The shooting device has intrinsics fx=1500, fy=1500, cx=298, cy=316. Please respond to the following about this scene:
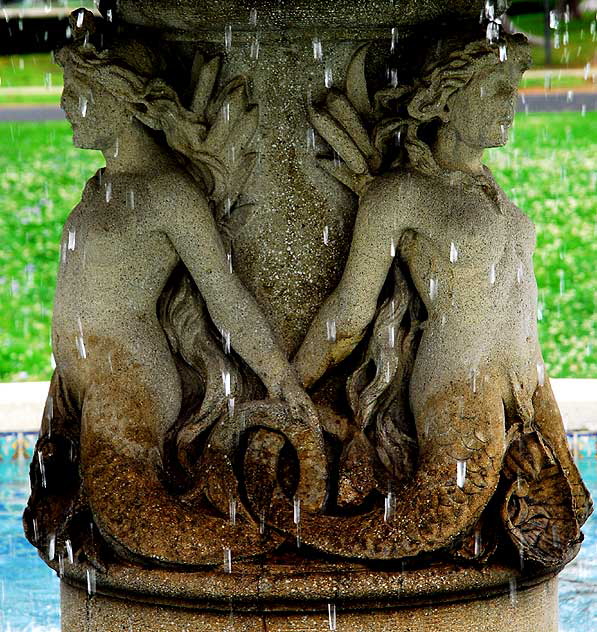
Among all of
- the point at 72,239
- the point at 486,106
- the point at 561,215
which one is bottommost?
the point at 561,215

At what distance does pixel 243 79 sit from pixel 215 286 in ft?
1.79

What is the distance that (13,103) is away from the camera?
22109 mm

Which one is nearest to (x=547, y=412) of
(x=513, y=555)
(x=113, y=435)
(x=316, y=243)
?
(x=513, y=555)

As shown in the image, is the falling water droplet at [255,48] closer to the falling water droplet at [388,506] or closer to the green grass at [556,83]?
the falling water droplet at [388,506]

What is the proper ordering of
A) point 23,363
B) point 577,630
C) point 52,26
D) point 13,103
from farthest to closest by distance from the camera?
point 52,26, point 13,103, point 23,363, point 577,630

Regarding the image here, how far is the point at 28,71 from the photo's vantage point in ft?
87.2

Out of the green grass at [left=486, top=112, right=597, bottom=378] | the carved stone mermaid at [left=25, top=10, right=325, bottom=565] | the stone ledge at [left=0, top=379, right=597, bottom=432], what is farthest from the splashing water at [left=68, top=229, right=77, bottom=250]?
the green grass at [left=486, top=112, right=597, bottom=378]

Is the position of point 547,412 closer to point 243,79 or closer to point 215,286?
point 215,286

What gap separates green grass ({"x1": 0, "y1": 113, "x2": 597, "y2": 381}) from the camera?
9.38m

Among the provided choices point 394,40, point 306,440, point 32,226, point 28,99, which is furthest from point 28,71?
point 306,440

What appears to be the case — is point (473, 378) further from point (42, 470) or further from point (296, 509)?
point (42, 470)

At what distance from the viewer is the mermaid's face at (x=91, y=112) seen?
3.88 meters

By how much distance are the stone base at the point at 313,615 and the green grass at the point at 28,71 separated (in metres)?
21.3

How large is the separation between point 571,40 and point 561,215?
45.0ft
